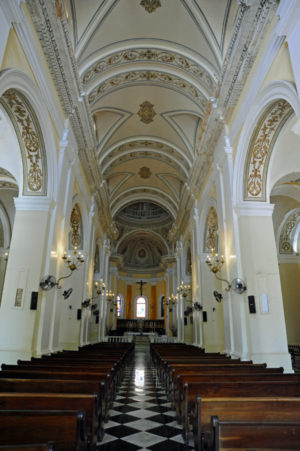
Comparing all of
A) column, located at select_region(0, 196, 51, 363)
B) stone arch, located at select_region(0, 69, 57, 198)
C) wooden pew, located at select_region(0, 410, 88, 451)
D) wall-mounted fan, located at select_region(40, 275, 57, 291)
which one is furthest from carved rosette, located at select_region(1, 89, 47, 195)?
wooden pew, located at select_region(0, 410, 88, 451)

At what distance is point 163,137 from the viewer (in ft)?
45.5

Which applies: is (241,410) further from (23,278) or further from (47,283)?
(23,278)

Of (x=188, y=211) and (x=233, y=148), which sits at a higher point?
(x=188, y=211)

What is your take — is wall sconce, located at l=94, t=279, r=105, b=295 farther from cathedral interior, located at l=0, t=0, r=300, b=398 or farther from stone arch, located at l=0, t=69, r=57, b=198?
stone arch, located at l=0, t=69, r=57, b=198

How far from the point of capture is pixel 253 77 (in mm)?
6473

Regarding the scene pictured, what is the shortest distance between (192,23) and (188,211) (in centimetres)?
829

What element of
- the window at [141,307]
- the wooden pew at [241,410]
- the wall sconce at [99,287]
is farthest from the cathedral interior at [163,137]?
the window at [141,307]

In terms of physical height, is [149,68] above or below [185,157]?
above

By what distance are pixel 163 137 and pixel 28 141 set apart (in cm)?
807

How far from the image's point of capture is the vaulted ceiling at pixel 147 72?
7852mm

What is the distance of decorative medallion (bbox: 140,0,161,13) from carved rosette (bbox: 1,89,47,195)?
4.61 m

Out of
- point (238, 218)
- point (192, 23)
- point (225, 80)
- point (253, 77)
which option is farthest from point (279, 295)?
point (192, 23)

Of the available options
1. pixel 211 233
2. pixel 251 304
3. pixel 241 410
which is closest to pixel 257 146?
pixel 251 304

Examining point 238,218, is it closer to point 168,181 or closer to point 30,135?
point 30,135
